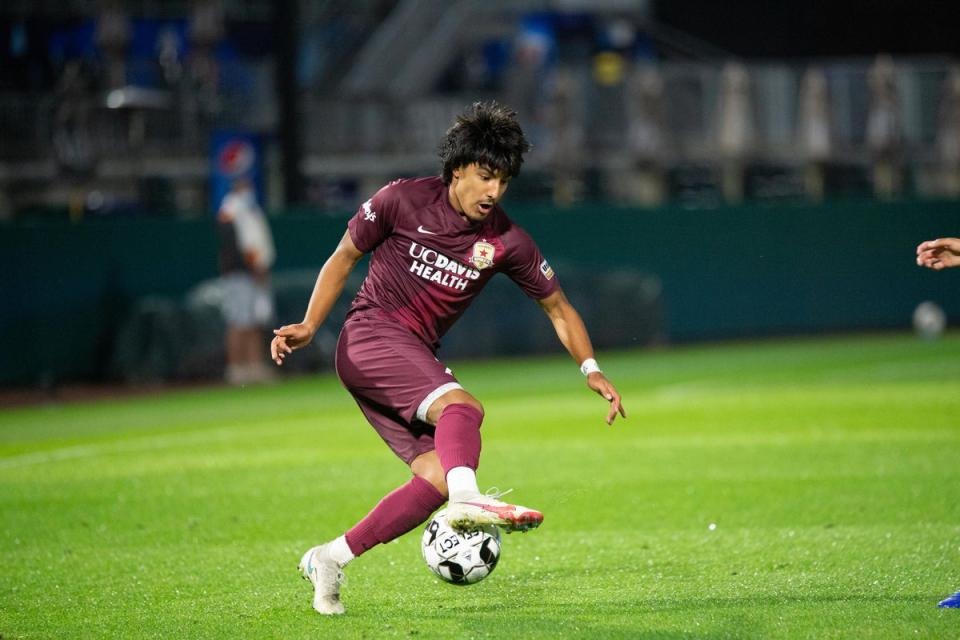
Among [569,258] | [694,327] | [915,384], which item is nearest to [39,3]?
[569,258]

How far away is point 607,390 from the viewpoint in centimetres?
694

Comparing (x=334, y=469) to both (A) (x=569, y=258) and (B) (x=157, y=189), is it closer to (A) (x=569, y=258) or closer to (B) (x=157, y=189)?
(A) (x=569, y=258)

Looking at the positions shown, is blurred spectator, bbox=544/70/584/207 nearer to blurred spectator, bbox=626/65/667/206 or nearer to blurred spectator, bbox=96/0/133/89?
blurred spectator, bbox=626/65/667/206

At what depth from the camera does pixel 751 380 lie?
789 inches

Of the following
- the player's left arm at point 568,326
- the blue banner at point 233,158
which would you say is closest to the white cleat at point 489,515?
the player's left arm at point 568,326

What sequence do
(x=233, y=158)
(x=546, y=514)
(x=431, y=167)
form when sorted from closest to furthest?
(x=546, y=514) < (x=233, y=158) < (x=431, y=167)

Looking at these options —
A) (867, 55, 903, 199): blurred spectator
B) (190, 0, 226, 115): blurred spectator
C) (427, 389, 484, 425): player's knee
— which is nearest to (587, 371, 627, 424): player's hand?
(427, 389, 484, 425): player's knee

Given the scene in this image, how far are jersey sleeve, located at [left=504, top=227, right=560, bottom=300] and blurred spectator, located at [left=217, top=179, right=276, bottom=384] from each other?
13.5 meters

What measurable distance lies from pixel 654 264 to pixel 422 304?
64.9 ft

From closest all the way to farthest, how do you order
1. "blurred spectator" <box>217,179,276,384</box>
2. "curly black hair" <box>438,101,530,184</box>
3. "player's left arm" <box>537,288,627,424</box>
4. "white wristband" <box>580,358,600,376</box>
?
1. "curly black hair" <box>438,101,530,184</box>
2. "white wristband" <box>580,358,600,376</box>
3. "player's left arm" <box>537,288,627,424</box>
4. "blurred spectator" <box>217,179,276,384</box>

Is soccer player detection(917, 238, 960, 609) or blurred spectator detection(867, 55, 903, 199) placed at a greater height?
soccer player detection(917, 238, 960, 609)

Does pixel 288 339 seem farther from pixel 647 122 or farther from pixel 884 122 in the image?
pixel 884 122

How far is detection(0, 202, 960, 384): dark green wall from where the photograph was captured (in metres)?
20.7

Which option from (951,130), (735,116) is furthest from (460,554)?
(951,130)
